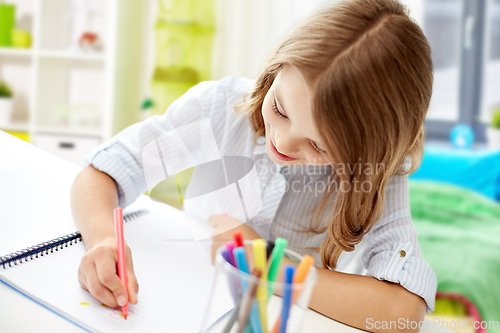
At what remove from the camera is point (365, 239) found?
71cm

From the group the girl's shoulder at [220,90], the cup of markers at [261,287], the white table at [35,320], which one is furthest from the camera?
the girl's shoulder at [220,90]

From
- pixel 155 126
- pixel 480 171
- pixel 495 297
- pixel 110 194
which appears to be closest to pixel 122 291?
pixel 110 194

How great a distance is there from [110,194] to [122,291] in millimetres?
263

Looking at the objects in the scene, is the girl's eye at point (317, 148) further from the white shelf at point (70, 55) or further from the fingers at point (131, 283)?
the white shelf at point (70, 55)

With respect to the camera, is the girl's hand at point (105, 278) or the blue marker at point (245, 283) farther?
the girl's hand at point (105, 278)

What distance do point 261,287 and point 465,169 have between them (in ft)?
7.11

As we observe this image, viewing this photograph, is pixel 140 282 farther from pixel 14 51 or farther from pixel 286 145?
pixel 14 51

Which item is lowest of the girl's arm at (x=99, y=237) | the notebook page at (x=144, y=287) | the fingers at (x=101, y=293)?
the notebook page at (x=144, y=287)

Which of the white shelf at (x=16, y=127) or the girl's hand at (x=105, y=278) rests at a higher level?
the girl's hand at (x=105, y=278)

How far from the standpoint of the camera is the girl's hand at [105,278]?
1.61 ft

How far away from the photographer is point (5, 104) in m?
2.20

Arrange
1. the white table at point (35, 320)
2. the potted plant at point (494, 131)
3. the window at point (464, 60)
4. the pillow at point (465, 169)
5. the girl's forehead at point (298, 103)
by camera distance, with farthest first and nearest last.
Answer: the window at point (464, 60)
the potted plant at point (494, 131)
the pillow at point (465, 169)
the girl's forehead at point (298, 103)
the white table at point (35, 320)

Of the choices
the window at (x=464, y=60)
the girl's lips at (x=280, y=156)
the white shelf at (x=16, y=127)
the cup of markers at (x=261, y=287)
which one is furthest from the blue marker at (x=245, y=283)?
the window at (x=464, y=60)

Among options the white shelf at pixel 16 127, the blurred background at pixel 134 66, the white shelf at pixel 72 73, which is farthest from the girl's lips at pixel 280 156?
the white shelf at pixel 16 127
